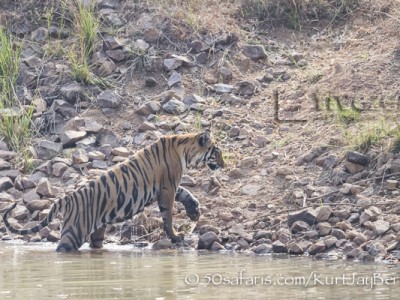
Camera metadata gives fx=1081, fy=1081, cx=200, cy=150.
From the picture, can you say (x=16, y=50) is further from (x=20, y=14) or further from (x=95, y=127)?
(x=95, y=127)

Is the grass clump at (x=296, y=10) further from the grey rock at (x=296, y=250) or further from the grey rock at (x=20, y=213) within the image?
the grey rock at (x=296, y=250)

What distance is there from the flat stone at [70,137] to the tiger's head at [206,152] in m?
1.76

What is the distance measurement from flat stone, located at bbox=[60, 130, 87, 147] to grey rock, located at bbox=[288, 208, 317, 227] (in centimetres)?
317

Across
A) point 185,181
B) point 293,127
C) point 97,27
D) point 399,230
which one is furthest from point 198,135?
point 97,27

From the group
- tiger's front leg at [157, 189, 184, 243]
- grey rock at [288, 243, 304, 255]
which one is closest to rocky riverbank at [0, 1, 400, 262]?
grey rock at [288, 243, 304, 255]

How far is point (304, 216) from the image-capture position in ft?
31.1

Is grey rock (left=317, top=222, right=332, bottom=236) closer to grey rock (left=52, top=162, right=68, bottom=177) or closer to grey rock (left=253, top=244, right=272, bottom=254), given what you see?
grey rock (left=253, top=244, right=272, bottom=254)

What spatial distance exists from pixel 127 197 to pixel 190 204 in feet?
2.09

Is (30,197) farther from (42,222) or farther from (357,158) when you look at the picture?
(357,158)

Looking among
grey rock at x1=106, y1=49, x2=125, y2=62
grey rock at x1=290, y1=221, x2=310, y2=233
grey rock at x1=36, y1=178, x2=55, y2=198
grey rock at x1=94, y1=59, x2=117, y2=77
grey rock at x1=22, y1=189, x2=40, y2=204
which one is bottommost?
grey rock at x1=290, y1=221, x2=310, y2=233

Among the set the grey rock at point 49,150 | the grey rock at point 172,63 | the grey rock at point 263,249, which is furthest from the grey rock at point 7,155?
the grey rock at point 263,249

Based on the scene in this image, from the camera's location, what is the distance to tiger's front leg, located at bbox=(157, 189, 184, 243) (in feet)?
32.1

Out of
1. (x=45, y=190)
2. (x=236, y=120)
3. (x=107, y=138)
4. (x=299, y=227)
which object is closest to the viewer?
(x=299, y=227)

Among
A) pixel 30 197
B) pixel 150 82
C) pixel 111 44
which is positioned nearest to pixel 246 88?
pixel 150 82
